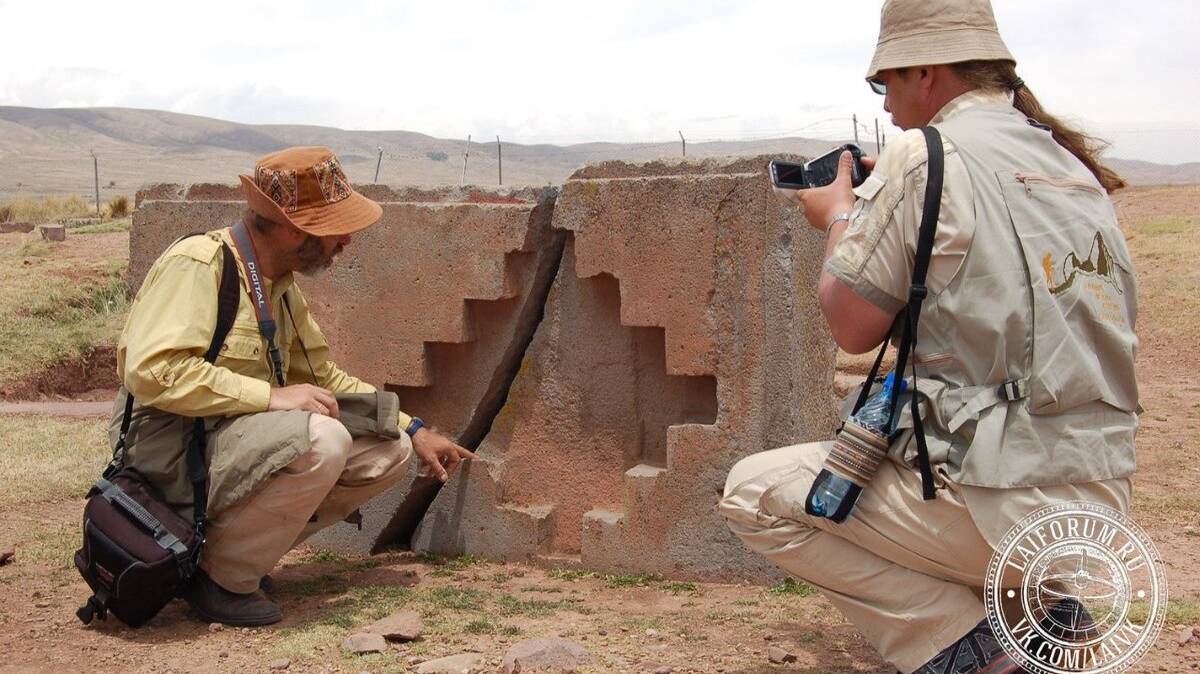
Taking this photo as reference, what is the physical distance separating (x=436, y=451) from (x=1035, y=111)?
7.68 ft

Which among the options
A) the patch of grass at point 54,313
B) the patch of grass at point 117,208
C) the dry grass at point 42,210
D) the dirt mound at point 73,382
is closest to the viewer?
the dirt mound at point 73,382

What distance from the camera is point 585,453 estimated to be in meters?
4.70

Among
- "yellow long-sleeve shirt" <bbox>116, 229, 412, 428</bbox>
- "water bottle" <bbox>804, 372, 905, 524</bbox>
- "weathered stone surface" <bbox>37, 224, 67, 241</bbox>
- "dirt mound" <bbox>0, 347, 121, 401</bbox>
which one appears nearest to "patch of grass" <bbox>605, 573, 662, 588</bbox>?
"yellow long-sleeve shirt" <bbox>116, 229, 412, 428</bbox>

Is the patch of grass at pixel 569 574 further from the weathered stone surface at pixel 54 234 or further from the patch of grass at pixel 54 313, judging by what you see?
the weathered stone surface at pixel 54 234

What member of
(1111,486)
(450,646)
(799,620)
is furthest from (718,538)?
(1111,486)

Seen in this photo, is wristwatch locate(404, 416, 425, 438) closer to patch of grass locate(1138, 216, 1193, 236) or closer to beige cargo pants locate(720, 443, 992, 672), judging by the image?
beige cargo pants locate(720, 443, 992, 672)

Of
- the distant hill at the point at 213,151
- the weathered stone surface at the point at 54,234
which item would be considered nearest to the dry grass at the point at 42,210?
the weathered stone surface at the point at 54,234

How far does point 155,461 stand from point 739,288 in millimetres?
1984

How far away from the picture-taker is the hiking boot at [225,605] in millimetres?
3846

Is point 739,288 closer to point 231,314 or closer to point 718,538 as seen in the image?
point 718,538

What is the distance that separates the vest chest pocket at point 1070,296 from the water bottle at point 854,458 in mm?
318

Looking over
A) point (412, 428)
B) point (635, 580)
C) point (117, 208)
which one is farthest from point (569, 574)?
point (117, 208)

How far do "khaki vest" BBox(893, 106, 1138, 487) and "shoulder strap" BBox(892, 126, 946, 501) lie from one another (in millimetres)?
29

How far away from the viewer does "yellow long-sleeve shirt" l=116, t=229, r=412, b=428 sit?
3580 mm
